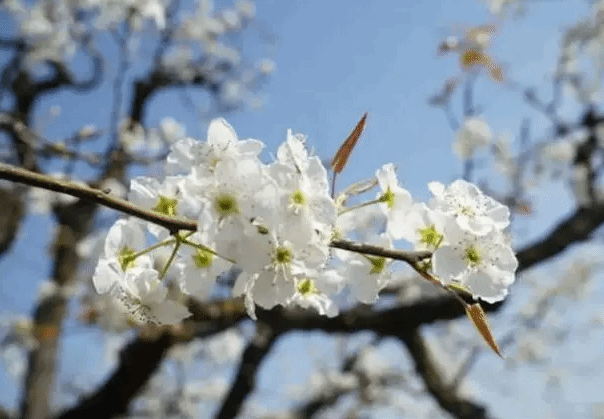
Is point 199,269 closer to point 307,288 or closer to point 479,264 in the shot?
point 307,288

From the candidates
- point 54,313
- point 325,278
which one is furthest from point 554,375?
point 325,278

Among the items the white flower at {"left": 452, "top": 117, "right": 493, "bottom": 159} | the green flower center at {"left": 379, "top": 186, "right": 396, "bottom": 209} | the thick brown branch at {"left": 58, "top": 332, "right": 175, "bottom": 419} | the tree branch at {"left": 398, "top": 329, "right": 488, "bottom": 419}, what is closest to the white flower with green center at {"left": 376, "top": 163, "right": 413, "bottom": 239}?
the green flower center at {"left": 379, "top": 186, "right": 396, "bottom": 209}

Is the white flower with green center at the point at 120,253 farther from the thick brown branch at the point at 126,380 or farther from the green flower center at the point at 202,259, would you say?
the thick brown branch at the point at 126,380

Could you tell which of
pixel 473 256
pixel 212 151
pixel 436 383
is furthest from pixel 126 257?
pixel 436 383

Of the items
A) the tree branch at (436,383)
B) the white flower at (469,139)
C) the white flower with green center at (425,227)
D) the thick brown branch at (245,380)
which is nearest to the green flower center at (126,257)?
the white flower with green center at (425,227)

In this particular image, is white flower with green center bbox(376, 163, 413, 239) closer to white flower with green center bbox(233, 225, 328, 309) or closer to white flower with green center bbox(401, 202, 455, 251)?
white flower with green center bbox(401, 202, 455, 251)

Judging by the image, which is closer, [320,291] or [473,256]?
[473,256]
